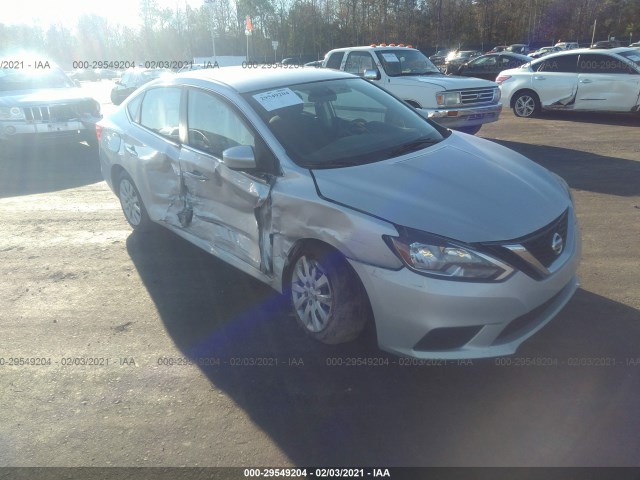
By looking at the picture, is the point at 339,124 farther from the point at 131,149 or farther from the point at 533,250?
the point at 131,149

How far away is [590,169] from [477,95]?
2.65 m

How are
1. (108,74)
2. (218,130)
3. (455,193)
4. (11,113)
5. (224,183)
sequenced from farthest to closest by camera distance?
(108,74) → (11,113) → (218,130) → (224,183) → (455,193)

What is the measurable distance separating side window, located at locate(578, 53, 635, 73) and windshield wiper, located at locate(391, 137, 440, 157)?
950 cm

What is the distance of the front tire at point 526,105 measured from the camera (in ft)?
41.2

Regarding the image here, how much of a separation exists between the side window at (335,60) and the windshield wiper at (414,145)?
7.43m

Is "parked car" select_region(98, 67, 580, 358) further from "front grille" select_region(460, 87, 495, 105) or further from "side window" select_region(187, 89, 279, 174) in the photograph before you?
"front grille" select_region(460, 87, 495, 105)

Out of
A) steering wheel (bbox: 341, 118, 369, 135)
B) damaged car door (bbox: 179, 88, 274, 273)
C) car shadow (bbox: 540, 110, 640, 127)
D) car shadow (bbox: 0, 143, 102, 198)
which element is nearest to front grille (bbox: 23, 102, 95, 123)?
car shadow (bbox: 0, 143, 102, 198)

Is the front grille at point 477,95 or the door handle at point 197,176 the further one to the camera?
the front grille at point 477,95

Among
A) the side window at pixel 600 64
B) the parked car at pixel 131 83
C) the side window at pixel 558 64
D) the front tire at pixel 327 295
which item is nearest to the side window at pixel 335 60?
the side window at pixel 558 64

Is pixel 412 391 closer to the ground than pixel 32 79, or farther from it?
closer to the ground

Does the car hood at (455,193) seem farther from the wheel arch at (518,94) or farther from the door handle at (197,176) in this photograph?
the wheel arch at (518,94)

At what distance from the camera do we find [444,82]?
934 cm

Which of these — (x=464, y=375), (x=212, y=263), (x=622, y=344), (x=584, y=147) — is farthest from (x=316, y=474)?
(x=584, y=147)

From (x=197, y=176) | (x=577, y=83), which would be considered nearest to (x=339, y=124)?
(x=197, y=176)
